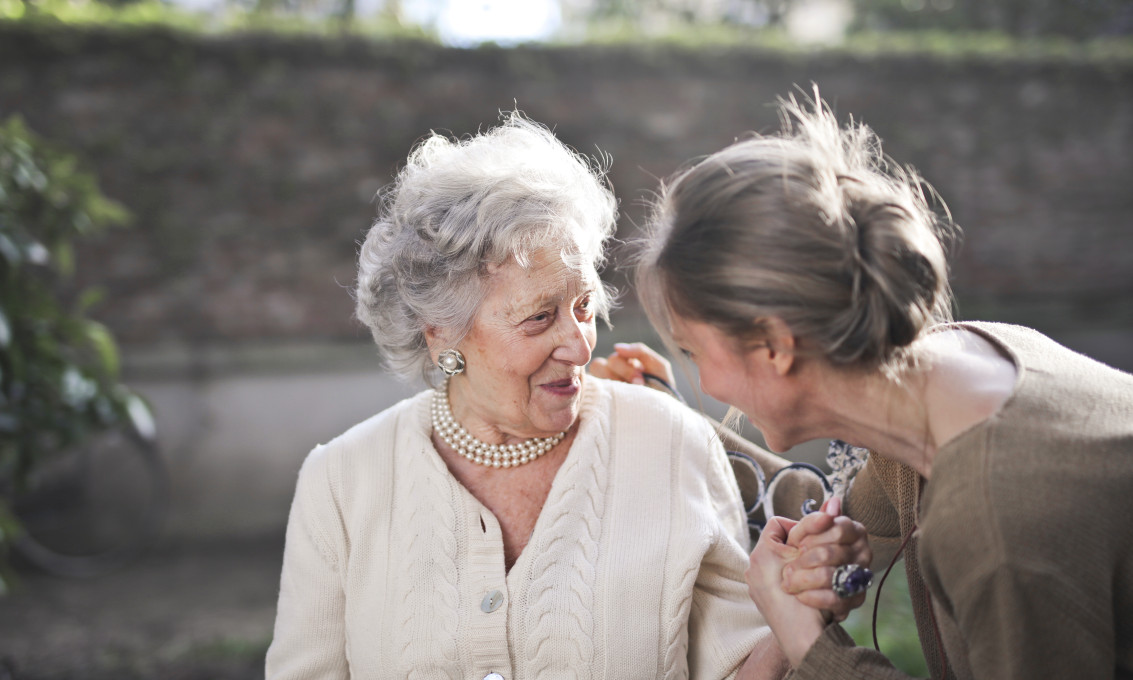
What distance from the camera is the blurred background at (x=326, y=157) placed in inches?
216

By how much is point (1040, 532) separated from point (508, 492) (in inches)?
45.5

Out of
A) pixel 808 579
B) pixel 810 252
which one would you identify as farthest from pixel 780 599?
pixel 810 252

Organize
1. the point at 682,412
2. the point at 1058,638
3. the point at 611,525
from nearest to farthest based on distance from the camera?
1. the point at 1058,638
2. the point at 611,525
3. the point at 682,412

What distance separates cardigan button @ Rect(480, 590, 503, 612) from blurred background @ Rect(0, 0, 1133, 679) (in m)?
3.15

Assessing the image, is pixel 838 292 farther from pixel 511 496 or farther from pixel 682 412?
pixel 511 496

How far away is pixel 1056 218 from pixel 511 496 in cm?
640

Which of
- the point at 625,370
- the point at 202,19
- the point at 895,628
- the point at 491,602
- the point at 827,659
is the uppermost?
the point at 202,19

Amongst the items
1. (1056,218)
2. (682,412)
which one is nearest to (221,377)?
(682,412)

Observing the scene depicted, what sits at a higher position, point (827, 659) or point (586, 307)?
point (586, 307)

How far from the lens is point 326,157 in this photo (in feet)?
19.3

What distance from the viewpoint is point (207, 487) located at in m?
5.63

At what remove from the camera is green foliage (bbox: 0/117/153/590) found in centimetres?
279

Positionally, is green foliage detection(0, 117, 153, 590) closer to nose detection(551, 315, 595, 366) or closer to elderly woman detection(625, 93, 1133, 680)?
nose detection(551, 315, 595, 366)

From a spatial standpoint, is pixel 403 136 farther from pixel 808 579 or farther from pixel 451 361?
pixel 808 579
